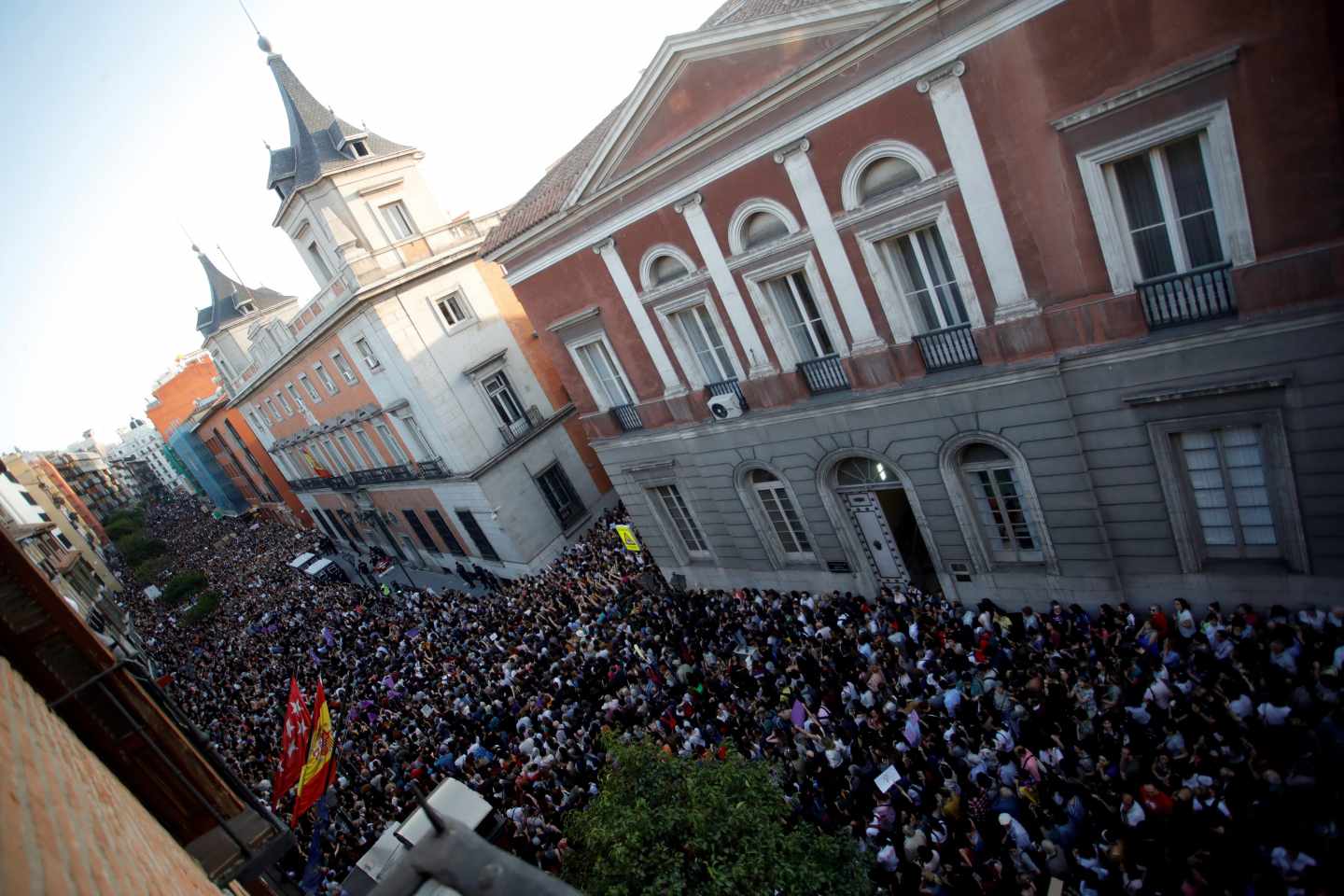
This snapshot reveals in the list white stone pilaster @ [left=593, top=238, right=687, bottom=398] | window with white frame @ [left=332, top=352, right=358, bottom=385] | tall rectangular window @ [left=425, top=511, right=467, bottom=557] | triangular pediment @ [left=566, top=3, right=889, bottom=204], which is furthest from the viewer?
tall rectangular window @ [left=425, top=511, right=467, bottom=557]

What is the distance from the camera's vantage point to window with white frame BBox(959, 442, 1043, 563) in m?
12.5

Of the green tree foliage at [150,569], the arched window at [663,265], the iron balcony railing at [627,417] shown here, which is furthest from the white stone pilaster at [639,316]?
the green tree foliage at [150,569]

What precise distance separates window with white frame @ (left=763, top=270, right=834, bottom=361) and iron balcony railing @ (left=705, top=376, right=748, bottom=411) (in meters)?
1.75

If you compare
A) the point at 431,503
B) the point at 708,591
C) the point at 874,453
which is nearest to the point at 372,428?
the point at 431,503

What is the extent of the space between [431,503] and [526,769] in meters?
18.6

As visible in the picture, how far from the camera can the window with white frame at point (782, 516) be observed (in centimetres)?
1620

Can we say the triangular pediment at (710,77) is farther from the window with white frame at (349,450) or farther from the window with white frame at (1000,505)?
the window with white frame at (349,450)

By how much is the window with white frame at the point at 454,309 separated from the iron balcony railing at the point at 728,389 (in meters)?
14.4

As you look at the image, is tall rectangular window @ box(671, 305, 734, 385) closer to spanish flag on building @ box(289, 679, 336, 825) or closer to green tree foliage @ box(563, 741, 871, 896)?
green tree foliage @ box(563, 741, 871, 896)

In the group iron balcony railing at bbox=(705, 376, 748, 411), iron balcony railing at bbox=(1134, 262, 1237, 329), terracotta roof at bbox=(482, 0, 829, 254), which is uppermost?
terracotta roof at bbox=(482, 0, 829, 254)

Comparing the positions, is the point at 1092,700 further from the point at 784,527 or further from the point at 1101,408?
the point at 784,527

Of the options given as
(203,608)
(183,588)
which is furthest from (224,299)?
(203,608)

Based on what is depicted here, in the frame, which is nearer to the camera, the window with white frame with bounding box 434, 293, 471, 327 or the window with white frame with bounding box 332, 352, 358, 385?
the window with white frame with bounding box 434, 293, 471, 327

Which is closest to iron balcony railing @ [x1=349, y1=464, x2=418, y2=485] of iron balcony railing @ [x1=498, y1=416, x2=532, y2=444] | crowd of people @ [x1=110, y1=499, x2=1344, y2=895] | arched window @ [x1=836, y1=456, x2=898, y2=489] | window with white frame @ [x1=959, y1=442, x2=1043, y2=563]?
iron balcony railing @ [x1=498, y1=416, x2=532, y2=444]
